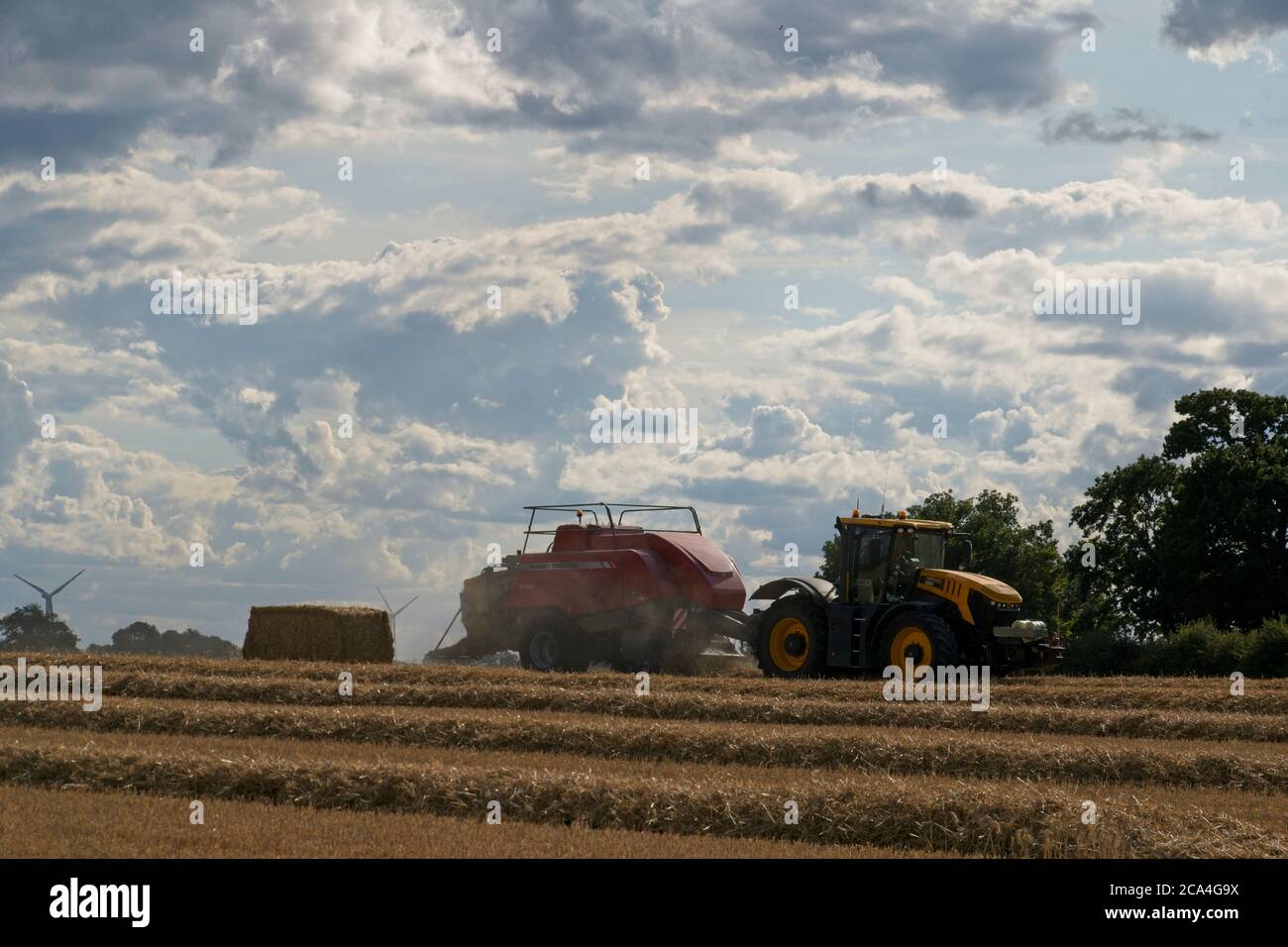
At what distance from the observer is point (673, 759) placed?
1748 centimetres

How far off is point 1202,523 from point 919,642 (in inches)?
843

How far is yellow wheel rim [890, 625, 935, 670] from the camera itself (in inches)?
972

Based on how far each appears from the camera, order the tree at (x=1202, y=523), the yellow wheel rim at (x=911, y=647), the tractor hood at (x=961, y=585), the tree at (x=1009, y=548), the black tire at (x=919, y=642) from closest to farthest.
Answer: the black tire at (x=919, y=642) → the yellow wheel rim at (x=911, y=647) → the tractor hood at (x=961, y=585) → the tree at (x=1202, y=523) → the tree at (x=1009, y=548)

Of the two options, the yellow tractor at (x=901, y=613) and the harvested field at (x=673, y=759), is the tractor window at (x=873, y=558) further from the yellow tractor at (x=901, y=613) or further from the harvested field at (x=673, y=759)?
the harvested field at (x=673, y=759)

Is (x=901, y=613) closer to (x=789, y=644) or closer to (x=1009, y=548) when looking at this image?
(x=789, y=644)

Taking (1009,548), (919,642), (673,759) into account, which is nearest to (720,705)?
(673,759)

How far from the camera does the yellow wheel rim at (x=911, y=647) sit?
24.7 metres

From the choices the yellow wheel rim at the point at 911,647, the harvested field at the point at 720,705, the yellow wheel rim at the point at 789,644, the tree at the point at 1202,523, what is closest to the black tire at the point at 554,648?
the harvested field at the point at 720,705

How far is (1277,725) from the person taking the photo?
68.5 feet
